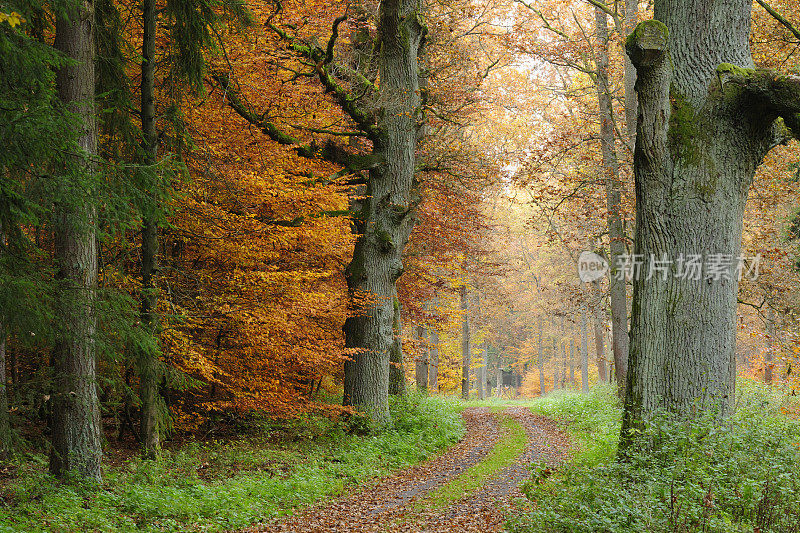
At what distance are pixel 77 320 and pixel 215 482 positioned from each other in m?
2.75

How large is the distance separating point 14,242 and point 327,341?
20.4ft

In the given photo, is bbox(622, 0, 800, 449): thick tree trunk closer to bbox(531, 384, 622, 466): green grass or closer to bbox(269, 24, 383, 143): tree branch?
bbox(531, 384, 622, 466): green grass

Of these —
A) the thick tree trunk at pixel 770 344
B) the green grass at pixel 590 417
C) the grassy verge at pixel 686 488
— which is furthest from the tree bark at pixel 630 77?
the grassy verge at pixel 686 488

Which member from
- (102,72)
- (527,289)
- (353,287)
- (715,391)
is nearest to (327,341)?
(353,287)

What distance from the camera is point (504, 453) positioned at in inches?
477

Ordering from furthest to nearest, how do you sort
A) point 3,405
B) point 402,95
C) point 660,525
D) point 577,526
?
1. point 402,95
2. point 3,405
3. point 577,526
4. point 660,525

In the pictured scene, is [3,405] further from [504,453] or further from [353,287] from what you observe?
[504,453]

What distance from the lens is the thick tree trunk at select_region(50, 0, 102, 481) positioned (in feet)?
21.9

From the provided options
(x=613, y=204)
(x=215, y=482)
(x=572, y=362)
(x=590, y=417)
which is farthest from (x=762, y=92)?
(x=572, y=362)

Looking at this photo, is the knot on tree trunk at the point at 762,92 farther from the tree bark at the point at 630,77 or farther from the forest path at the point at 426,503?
the tree bark at the point at 630,77

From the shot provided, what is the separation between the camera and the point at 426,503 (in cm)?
802

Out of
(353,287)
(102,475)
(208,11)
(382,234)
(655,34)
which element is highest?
(208,11)

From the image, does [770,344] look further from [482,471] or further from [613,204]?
[482,471]

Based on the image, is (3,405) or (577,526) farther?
(3,405)
